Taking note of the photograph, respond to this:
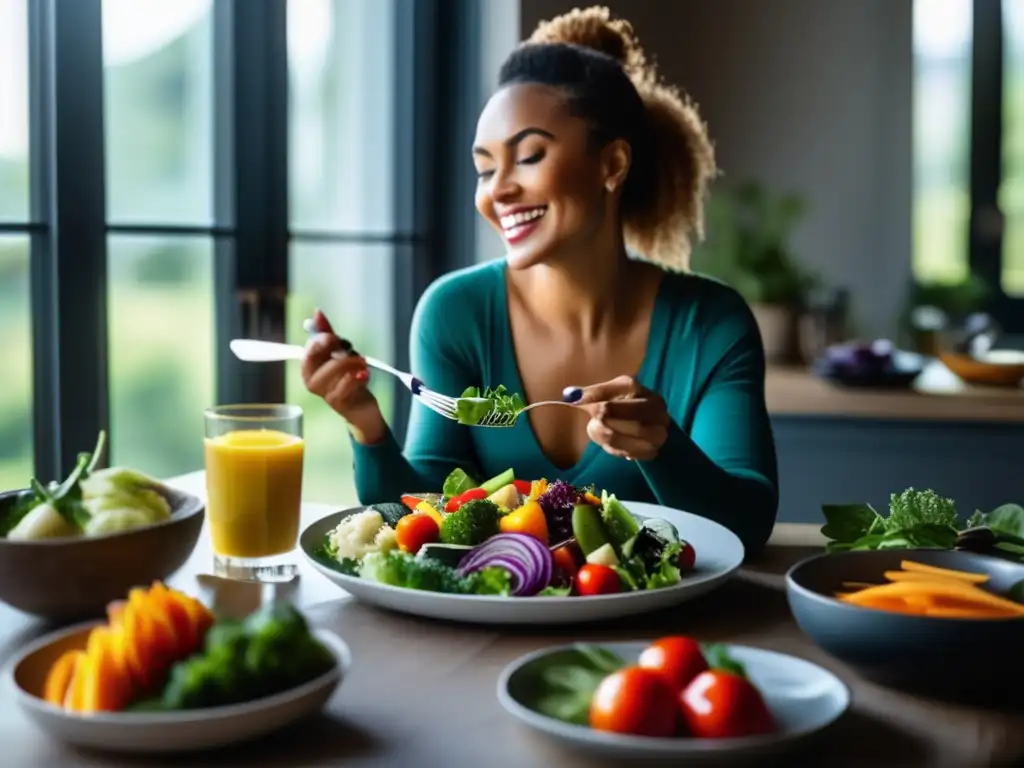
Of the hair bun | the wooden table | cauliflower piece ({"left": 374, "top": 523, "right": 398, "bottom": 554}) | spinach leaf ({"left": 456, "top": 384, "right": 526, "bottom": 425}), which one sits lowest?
the wooden table

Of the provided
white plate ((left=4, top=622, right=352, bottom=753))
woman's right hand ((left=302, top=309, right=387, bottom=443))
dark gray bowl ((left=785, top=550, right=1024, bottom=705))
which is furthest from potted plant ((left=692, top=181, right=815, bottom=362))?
white plate ((left=4, top=622, right=352, bottom=753))

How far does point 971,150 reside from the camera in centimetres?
411

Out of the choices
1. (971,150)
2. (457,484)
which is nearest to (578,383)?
(457,484)

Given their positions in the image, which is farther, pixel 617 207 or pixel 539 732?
pixel 617 207

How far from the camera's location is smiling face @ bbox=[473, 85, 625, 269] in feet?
5.93

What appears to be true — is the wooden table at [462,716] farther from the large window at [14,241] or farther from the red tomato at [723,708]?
the large window at [14,241]

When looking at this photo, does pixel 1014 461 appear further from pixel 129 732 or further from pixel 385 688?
pixel 129 732

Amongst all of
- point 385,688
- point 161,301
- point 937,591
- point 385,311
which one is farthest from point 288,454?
point 385,311

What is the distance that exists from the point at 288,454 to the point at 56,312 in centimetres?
89

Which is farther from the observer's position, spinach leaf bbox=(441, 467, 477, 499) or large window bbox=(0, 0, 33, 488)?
large window bbox=(0, 0, 33, 488)

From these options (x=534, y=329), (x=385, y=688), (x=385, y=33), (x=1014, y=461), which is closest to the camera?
(x=385, y=688)

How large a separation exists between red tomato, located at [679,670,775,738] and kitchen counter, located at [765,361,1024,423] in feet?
7.55

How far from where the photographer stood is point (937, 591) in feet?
3.13

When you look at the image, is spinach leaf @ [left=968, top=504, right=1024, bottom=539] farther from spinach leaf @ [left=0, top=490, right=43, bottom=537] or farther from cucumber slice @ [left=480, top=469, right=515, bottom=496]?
spinach leaf @ [left=0, top=490, right=43, bottom=537]
